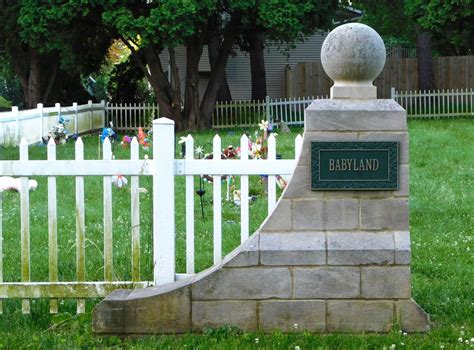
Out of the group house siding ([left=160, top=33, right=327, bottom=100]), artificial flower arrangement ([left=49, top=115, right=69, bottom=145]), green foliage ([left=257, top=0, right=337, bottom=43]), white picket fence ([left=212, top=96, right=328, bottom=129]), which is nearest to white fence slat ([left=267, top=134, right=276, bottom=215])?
artificial flower arrangement ([left=49, top=115, right=69, bottom=145])

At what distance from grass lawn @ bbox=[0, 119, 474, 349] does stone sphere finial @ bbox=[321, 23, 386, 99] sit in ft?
5.30

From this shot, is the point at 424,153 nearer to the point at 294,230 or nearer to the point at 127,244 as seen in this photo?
the point at 127,244

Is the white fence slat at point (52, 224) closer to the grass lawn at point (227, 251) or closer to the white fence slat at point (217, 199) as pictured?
the grass lawn at point (227, 251)

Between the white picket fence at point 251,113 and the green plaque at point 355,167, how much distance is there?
2316 centimetres

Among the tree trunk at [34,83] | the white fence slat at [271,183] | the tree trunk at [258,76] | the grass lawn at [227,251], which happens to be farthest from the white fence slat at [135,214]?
the tree trunk at [258,76]

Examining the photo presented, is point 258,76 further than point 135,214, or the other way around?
point 258,76

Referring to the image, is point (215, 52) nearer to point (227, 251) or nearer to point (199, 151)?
point (199, 151)

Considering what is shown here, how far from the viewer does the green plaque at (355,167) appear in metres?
6.02

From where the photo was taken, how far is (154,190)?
254 inches

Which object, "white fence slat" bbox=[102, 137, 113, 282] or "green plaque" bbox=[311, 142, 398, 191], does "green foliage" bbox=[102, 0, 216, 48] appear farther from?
"green plaque" bbox=[311, 142, 398, 191]

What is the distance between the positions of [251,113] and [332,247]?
78.8 ft

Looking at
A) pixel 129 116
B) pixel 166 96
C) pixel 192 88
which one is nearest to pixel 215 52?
pixel 192 88

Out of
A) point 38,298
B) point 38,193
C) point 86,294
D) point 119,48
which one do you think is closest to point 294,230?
point 86,294

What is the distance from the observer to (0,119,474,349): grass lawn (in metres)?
5.97
